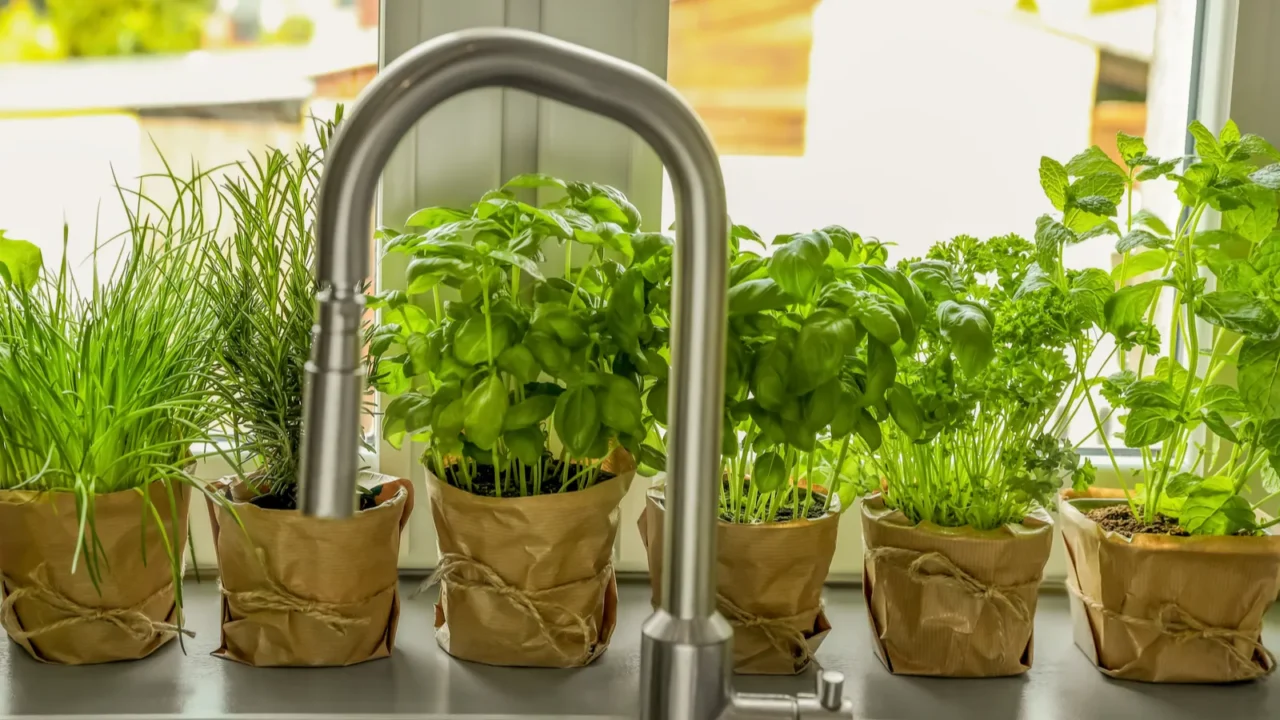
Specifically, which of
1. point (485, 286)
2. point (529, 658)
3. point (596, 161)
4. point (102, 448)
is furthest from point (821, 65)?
point (102, 448)

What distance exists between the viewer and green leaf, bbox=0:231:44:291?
99cm

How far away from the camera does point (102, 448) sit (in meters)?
0.94

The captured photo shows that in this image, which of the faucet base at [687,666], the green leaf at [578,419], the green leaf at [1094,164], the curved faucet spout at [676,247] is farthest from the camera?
the green leaf at [1094,164]

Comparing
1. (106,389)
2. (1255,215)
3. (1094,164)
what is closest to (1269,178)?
(1255,215)

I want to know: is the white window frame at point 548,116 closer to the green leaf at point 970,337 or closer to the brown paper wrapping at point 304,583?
the brown paper wrapping at point 304,583

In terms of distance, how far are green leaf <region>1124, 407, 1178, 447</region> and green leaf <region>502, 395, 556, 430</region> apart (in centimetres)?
48

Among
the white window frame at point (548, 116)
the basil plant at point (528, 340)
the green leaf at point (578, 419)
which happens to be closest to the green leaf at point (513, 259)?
the basil plant at point (528, 340)

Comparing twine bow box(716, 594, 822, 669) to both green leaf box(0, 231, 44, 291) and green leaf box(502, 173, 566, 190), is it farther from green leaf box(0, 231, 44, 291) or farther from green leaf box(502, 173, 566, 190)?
green leaf box(0, 231, 44, 291)

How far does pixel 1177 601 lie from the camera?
0.98 metres

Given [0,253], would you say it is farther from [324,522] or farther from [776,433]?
[776,433]

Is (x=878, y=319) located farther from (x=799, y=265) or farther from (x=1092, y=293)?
(x=1092, y=293)

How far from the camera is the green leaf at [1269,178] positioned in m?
0.97

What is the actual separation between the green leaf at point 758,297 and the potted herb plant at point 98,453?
433mm

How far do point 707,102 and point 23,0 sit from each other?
68 centimetres
